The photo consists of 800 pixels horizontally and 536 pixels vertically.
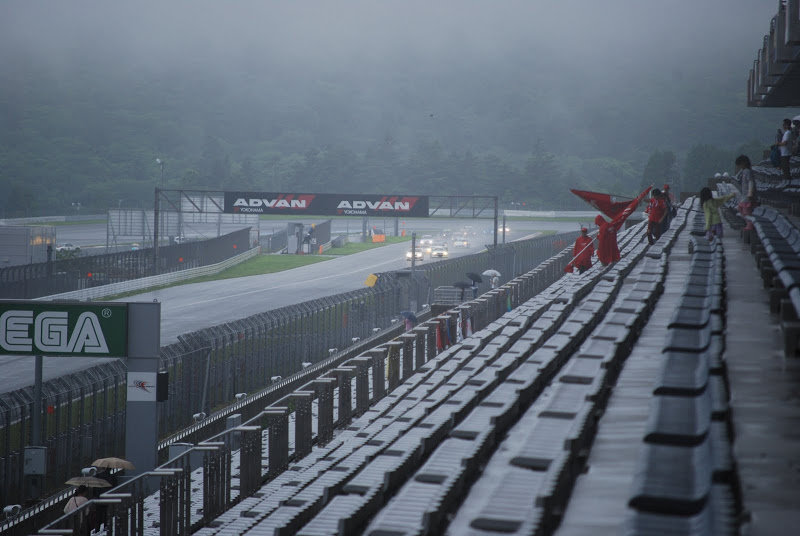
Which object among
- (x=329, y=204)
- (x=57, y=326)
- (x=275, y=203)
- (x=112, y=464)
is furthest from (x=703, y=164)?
(x=112, y=464)

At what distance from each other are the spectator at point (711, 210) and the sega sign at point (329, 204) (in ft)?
126

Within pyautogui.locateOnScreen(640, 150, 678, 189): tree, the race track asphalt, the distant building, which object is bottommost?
the race track asphalt

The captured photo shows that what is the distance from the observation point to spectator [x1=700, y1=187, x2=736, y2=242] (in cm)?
1397

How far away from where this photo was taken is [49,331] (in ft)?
49.6

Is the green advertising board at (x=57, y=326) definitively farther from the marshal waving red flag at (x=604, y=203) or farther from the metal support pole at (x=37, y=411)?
the marshal waving red flag at (x=604, y=203)

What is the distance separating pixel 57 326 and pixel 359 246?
67.0m

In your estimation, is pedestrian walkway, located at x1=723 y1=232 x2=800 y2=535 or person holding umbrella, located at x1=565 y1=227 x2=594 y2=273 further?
person holding umbrella, located at x1=565 y1=227 x2=594 y2=273

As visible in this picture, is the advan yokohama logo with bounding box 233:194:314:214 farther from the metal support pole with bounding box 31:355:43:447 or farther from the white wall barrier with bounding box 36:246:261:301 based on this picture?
the metal support pole with bounding box 31:355:43:447

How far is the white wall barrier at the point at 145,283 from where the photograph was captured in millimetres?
40469

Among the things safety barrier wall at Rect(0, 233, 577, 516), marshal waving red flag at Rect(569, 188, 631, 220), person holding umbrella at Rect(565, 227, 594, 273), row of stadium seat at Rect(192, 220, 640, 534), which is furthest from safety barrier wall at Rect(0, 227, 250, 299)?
row of stadium seat at Rect(192, 220, 640, 534)

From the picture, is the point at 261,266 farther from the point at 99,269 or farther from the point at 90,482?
the point at 90,482

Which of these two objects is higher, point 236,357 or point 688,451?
point 688,451

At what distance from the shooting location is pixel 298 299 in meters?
45.4

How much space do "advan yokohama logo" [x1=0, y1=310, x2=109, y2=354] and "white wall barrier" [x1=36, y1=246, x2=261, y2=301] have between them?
77.4 ft
